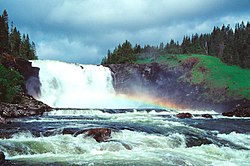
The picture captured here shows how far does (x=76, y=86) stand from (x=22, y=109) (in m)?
27.6

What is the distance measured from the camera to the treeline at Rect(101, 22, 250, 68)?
309 ft

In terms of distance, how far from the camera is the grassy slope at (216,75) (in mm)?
68338

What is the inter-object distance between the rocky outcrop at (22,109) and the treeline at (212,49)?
1947 inches

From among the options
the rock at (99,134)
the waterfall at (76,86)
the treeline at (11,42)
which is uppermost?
the treeline at (11,42)

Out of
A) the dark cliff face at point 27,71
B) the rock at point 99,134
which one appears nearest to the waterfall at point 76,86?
the dark cliff face at point 27,71

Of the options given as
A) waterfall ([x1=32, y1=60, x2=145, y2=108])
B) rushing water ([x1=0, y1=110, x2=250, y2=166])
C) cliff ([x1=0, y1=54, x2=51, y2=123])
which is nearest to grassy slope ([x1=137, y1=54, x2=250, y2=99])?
waterfall ([x1=32, y1=60, x2=145, y2=108])

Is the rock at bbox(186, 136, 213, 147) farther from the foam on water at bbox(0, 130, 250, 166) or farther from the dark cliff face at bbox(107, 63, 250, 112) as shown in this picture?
the dark cliff face at bbox(107, 63, 250, 112)

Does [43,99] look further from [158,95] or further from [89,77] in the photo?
[158,95]

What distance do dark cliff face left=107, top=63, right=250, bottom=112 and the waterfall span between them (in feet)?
14.4

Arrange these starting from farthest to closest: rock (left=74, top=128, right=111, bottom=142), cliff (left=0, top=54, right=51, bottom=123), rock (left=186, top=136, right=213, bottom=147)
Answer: cliff (left=0, top=54, right=51, bottom=123) < rock (left=186, top=136, right=213, bottom=147) < rock (left=74, top=128, right=111, bottom=142)

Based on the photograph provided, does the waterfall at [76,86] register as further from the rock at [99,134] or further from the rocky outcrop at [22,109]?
the rock at [99,134]

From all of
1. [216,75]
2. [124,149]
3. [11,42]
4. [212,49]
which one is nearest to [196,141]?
[124,149]

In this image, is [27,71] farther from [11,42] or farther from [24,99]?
[11,42]

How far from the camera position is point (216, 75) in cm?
7675
